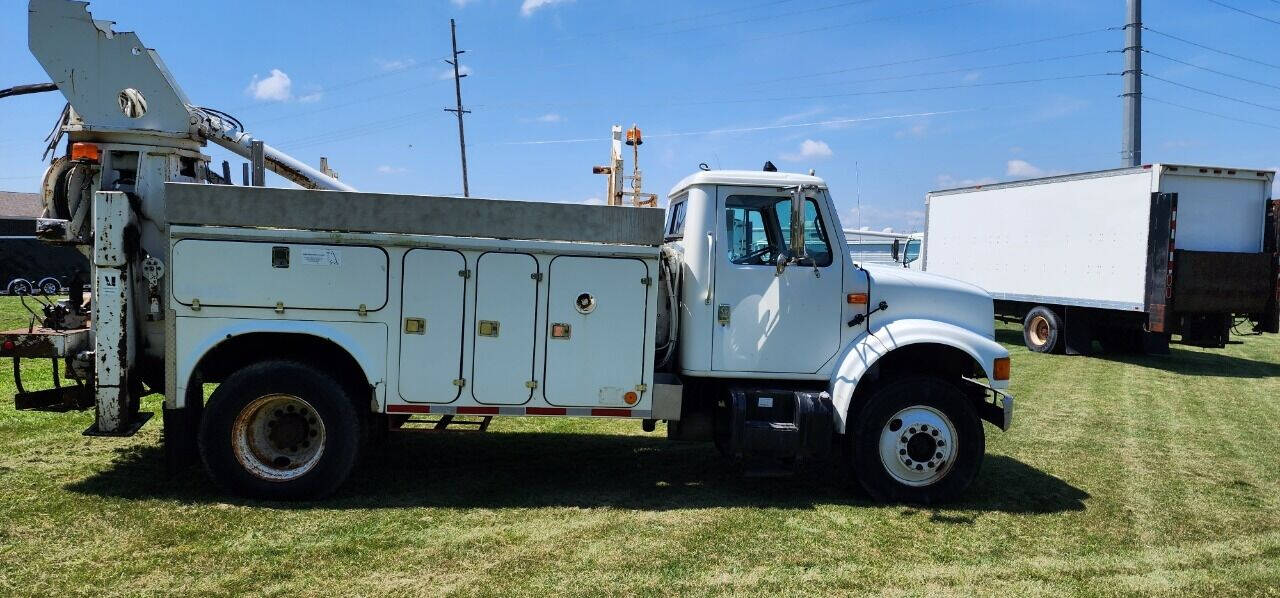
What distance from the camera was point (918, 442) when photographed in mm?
5953

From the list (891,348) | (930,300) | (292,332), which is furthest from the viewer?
(930,300)

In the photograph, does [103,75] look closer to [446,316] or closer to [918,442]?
[446,316]

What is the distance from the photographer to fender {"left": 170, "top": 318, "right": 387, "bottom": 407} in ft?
17.6

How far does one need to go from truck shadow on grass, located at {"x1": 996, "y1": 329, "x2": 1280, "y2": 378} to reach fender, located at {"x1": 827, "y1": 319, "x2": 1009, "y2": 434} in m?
9.74

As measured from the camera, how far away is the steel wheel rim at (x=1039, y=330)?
15664 mm

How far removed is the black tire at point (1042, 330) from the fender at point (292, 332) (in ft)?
44.1

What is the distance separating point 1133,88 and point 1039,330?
1130cm

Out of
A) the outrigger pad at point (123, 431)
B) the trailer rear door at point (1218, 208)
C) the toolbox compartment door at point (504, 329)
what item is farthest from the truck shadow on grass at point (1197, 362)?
the outrigger pad at point (123, 431)

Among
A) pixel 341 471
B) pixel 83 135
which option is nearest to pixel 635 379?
pixel 341 471

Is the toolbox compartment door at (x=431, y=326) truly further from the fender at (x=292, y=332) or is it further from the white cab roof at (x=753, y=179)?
the white cab roof at (x=753, y=179)

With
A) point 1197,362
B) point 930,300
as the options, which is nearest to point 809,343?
Answer: point 930,300

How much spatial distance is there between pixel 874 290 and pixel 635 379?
73.0 inches

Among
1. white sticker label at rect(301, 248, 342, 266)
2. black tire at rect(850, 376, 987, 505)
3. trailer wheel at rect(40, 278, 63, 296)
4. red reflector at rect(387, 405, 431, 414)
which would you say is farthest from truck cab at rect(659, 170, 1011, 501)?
trailer wheel at rect(40, 278, 63, 296)

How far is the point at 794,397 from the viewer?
587 centimetres
